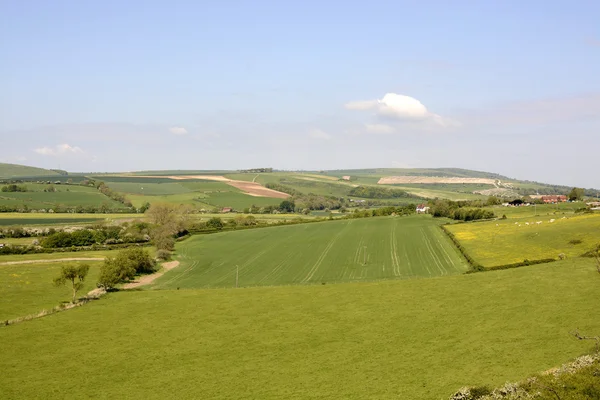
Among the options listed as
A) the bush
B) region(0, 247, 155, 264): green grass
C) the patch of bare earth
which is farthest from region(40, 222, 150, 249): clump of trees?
the patch of bare earth

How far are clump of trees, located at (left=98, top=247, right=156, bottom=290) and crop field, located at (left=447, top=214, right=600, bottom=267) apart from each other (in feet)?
166

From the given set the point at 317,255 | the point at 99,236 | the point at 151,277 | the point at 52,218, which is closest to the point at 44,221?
the point at 52,218

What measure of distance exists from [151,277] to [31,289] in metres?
17.6

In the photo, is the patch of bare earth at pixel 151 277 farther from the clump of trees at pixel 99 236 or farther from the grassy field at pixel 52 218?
the grassy field at pixel 52 218

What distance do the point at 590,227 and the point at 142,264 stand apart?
71334 millimetres

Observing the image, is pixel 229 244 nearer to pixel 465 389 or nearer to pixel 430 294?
pixel 430 294

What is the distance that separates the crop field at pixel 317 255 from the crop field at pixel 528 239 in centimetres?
389

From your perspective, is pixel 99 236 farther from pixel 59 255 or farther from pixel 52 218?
pixel 52 218

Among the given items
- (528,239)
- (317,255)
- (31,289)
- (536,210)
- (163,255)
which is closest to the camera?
(31,289)

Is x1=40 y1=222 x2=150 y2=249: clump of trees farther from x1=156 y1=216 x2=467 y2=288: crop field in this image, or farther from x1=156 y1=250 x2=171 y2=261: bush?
x1=156 y1=250 x2=171 y2=261: bush

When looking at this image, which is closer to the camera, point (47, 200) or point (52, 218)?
point (52, 218)

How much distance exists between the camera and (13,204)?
17550 centimetres

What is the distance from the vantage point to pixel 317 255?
308 feet

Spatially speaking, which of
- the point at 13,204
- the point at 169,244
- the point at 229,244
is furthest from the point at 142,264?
the point at 13,204
